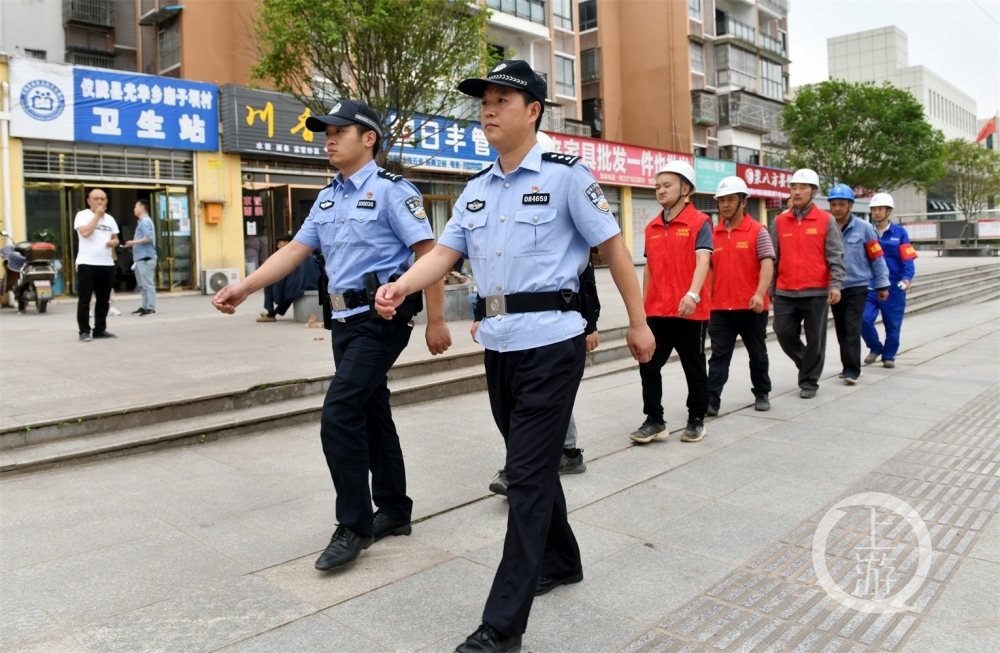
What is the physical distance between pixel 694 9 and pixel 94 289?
3247 centimetres

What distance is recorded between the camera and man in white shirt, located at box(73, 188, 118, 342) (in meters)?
9.09

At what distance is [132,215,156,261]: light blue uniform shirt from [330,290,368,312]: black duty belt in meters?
10.6

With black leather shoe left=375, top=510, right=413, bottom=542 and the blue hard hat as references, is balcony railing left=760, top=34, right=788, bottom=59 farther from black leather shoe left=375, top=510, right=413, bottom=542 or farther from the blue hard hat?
black leather shoe left=375, top=510, right=413, bottom=542

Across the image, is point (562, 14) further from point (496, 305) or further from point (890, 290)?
point (496, 305)

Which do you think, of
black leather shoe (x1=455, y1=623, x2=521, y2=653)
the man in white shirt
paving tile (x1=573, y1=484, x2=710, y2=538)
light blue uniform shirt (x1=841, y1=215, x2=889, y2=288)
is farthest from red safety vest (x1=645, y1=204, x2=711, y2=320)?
the man in white shirt

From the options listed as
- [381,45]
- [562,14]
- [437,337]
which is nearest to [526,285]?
[437,337]

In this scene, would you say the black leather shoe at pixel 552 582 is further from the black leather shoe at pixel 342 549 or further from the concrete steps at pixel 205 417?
the concrete steps at pixel 205 417

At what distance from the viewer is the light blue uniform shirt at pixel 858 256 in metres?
8.02

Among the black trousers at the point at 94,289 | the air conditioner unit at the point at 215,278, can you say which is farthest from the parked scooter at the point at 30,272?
the black trousers at the point at 94,289

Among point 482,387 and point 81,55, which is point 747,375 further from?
point 81,55

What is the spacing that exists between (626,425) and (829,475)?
177cm

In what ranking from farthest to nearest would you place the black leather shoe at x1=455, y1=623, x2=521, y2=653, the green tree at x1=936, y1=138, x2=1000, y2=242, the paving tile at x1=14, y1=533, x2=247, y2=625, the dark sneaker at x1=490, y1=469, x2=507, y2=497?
the green tree at x1=936, y1=138, x2=1000, y2=242 → the dark sneaker at x1=490, y1=469, x2=507, y2=497 → the paving tile at x1=14, y1=533, x2=247, y2=625 → the black leather shoe at x1=455, y1=623, x2=521, y2=653

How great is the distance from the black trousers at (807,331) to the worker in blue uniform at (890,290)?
2.05 metres

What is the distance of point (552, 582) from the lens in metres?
3.19
